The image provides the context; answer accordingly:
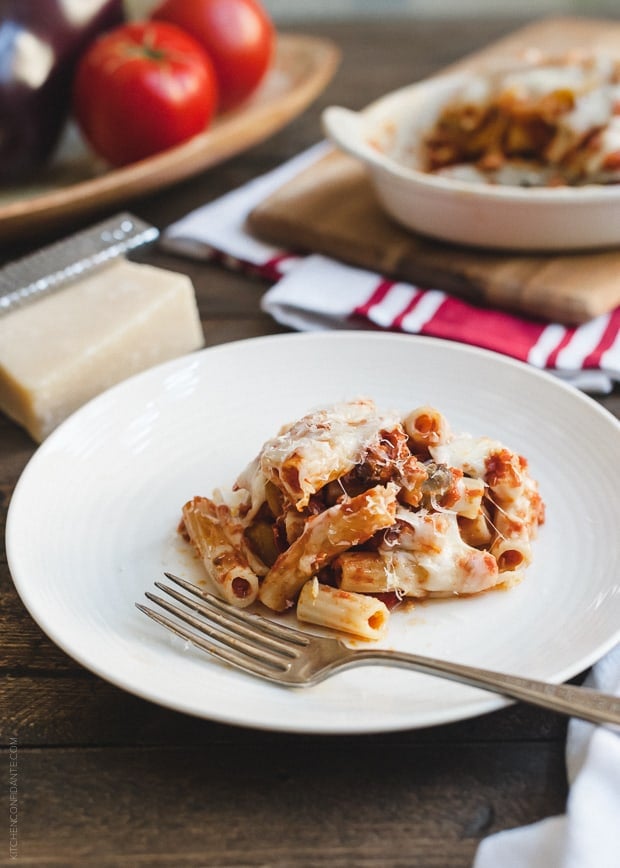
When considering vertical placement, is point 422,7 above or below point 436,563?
below

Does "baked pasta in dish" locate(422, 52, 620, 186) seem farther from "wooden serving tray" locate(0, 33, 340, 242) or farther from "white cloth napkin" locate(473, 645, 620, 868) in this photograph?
"white cloth napkin" locate(473, 645, 620, 868)

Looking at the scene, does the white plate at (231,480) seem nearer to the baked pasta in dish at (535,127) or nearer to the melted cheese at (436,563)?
the melted cheese at (436,563)

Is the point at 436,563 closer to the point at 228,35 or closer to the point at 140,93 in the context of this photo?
the point at 140,93

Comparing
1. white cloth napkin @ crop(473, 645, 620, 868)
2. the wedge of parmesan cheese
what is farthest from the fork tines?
the wedge of parmesan cheese

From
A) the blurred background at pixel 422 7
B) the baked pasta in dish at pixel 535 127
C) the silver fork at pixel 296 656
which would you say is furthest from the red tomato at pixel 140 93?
the blurred background at pixel 422 7

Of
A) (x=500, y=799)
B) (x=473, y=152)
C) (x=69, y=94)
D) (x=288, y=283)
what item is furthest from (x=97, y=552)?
(x=69, y=94)

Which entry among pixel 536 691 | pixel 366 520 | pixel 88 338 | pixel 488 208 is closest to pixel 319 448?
pixel 366 520
